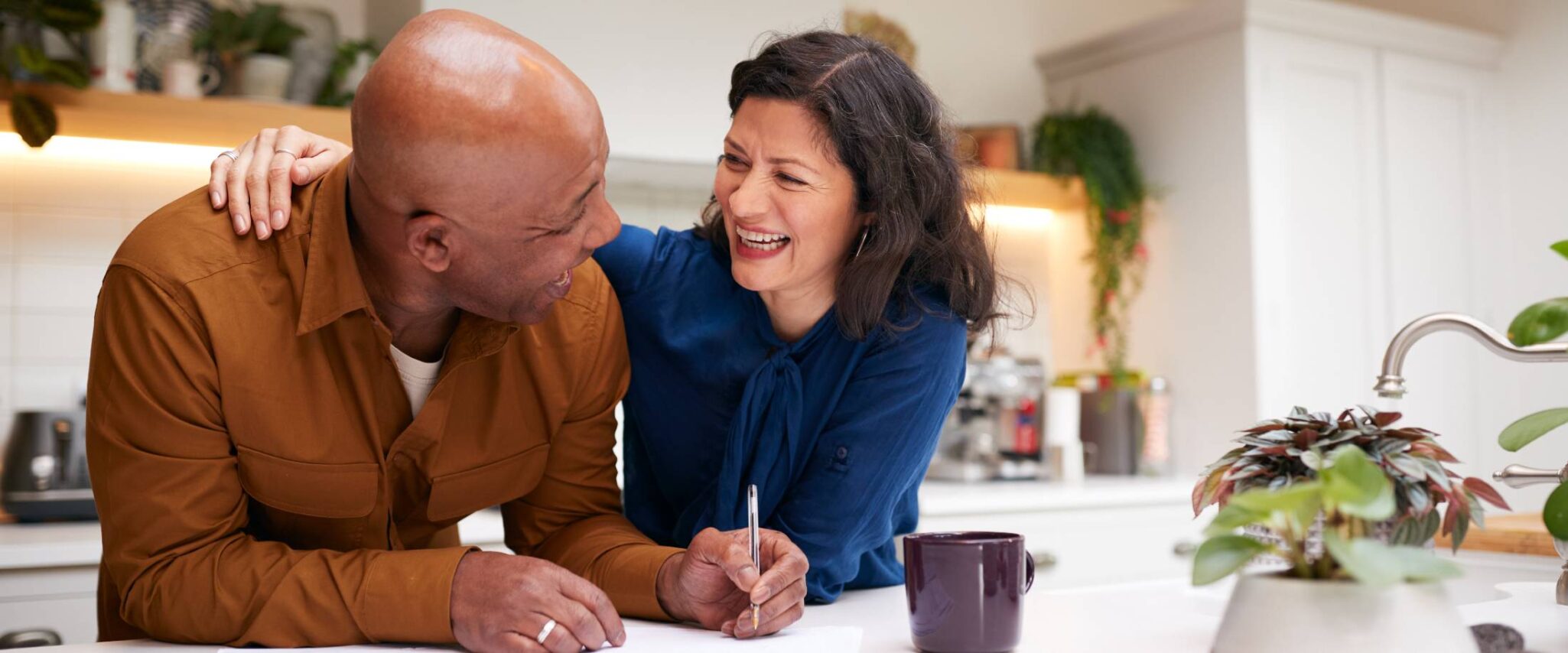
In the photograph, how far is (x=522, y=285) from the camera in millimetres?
1157

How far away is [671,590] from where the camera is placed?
1.14 metres

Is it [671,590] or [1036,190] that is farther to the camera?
[1036,190]

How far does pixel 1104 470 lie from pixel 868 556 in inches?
90.8

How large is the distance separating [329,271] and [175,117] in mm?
1575

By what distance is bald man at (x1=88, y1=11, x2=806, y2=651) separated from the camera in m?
1.04

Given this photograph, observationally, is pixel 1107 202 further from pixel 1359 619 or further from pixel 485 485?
pixel 1359 619

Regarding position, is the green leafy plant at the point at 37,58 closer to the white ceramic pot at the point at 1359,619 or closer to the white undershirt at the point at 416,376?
the white undershirt at the point at 416,376

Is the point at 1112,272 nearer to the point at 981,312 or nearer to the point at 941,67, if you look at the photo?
the point at 941,67

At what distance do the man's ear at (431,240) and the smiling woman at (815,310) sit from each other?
0.78 ft

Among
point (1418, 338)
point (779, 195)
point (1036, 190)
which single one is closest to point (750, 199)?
point (779, 195)

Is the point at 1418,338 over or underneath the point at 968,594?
over

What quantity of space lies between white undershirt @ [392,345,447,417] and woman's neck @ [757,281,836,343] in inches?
15.5

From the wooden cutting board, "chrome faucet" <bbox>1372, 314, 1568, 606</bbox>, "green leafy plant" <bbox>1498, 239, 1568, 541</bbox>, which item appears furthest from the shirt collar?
the wooden cutting board

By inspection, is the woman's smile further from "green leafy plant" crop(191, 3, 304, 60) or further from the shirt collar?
"green leafy plant" crop(191, 3, 304, 60)
